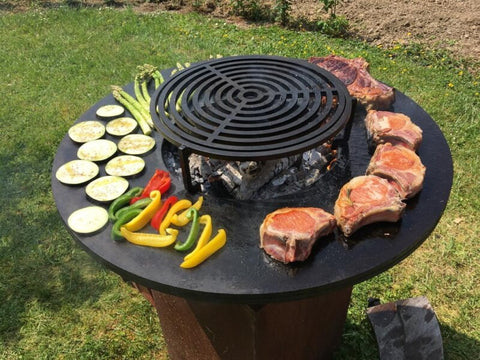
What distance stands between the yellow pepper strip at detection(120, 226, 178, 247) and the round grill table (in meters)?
0.04

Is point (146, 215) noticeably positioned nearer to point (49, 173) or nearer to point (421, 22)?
point (49, 173)

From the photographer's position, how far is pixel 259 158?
7.76 ft

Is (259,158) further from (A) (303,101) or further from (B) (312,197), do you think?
(A) (303,101)

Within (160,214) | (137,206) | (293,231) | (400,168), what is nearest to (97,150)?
(137,206)

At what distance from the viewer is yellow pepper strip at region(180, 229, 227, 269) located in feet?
7.20

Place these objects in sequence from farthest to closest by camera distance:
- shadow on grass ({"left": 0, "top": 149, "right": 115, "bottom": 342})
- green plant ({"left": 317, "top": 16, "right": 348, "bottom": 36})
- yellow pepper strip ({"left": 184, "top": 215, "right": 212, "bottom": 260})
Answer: green plant ({"left": 317, "top": 16, "right": 348, "bottom": 36})
shadow on grass ({"left": 0, "top": 149, "right": 115, "bottom": 342})
yellow pepper strip ({"left": 184, "top": 215, "right": 212, "bottom": 260})

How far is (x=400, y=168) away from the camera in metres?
Result: 2.57

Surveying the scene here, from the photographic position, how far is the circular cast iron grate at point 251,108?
8.14 feet

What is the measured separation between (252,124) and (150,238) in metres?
0.95

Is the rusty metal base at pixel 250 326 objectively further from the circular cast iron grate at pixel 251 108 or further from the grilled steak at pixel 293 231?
the circular cast iron grate at pixel 251 108

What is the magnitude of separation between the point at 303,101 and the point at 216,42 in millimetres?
6399

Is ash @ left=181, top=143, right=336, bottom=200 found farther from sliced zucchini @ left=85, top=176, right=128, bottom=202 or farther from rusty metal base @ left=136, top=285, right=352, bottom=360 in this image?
rusty metal base @ left=136, top=285, right=352, bottom=360

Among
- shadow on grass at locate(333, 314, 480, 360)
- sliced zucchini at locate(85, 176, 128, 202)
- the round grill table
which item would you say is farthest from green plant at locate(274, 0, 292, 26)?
sliced zucchini at locate(85, 176, 128, 202)

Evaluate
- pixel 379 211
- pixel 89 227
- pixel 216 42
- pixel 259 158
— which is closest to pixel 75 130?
pixel 89 227
